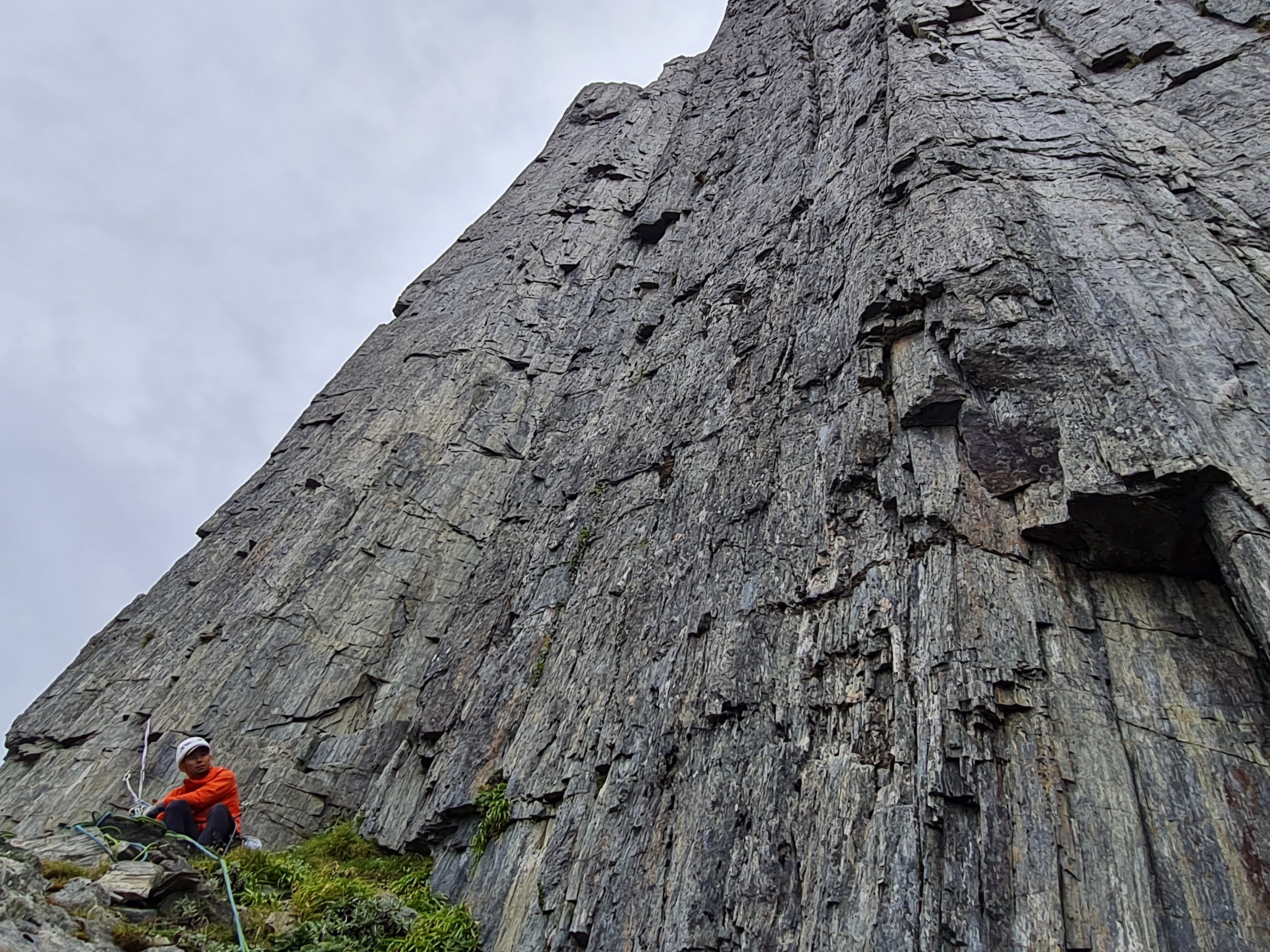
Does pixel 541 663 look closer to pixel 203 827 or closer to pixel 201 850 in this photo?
pixel 203 827

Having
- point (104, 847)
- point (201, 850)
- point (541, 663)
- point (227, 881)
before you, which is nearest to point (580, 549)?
point (541, 663)

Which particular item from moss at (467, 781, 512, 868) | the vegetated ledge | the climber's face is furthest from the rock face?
the climber's face

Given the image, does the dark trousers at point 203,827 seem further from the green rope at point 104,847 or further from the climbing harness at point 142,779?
the climbing harness at point 142,779

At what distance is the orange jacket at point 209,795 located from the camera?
11523 millimetres

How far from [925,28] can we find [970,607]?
20293 millimetres

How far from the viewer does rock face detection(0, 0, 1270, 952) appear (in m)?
7.88


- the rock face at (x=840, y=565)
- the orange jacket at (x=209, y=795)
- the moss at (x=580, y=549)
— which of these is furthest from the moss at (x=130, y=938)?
the moss at (x=580, y=549)

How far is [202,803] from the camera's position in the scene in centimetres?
1157

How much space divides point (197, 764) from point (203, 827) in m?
0.90

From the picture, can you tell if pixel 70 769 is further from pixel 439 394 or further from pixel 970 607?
pixel 970 607

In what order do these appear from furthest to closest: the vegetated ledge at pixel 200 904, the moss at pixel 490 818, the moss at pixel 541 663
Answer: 1. the moss at pixel 541 663
2. the moss at pixel 490 818
3. the vegetated ledge at pixel 200 904

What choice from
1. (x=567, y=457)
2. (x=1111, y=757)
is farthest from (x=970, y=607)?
(x=567, y=457)

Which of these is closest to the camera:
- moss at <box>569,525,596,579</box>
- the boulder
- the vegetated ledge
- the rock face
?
the rock face

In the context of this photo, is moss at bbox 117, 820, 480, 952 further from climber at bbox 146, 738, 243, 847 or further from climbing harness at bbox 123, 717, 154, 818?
climbing harness at bbox 123, 717, 154, 818
